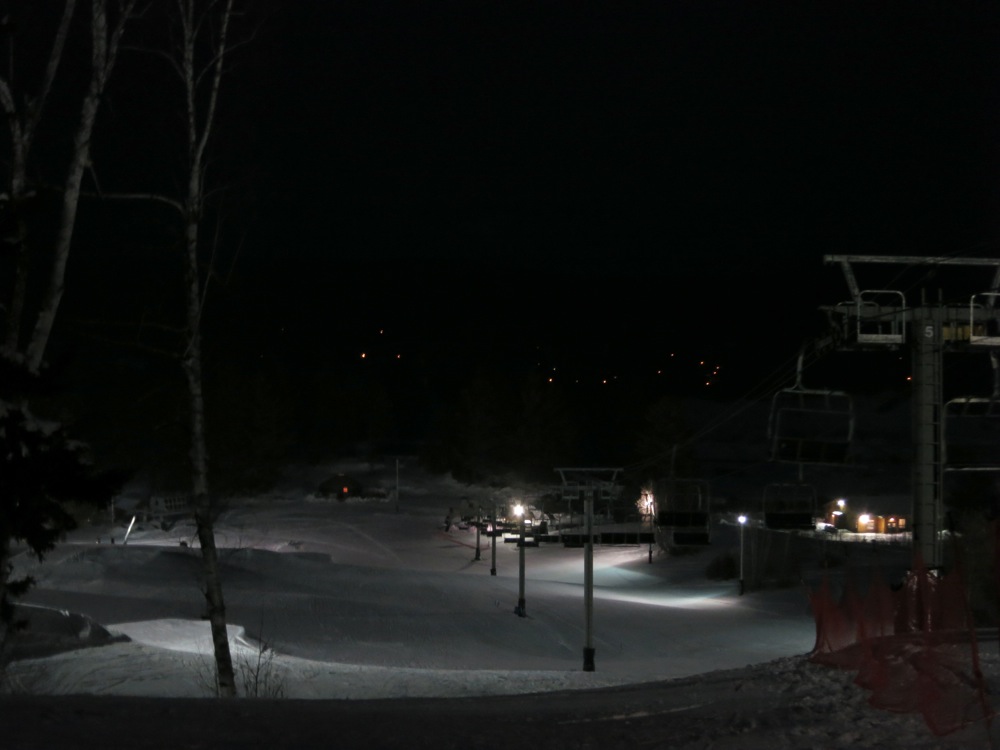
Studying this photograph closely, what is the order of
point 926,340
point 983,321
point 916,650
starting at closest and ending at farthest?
point 916,650
point 926,340
point 983,321

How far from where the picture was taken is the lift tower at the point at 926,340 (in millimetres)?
16312

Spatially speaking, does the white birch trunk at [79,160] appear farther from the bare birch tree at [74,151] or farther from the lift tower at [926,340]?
the lift tower at [926,340]

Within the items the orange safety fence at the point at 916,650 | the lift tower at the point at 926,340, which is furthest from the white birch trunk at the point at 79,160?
the lift tower at the point at 926,340

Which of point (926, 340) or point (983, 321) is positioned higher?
point (983, 321)

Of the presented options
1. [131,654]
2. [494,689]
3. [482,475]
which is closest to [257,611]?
[131,654]

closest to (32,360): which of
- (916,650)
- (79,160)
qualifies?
(79,160)

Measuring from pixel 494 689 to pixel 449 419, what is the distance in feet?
295

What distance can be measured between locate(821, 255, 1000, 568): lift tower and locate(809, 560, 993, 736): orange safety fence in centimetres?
466

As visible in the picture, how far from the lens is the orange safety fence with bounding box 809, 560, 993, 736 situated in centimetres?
733

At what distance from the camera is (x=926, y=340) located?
17078 millimetres

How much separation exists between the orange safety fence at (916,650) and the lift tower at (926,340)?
466cm

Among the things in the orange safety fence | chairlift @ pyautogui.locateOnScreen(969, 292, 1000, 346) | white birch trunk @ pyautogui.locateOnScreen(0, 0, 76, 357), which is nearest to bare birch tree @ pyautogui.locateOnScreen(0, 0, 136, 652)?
white birch trunk @ pyautogui.locateOnScreen(0, 0, 76, 357)

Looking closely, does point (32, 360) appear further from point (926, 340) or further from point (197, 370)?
point (926, 340)

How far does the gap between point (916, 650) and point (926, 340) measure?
9335 millimetres
